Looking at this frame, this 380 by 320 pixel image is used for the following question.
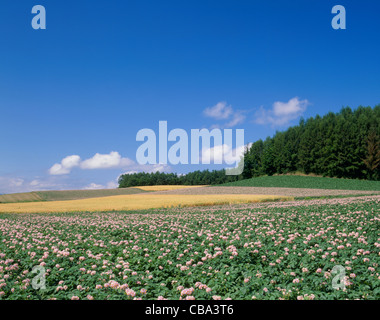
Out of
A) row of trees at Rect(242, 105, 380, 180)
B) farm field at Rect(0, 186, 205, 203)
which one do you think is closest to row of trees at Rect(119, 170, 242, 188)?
row of trees at Rect(242, 105, 380, 180)

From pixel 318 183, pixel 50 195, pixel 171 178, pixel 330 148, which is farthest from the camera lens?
pixel 171 178

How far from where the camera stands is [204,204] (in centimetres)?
3478

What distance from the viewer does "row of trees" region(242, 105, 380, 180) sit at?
76.6m

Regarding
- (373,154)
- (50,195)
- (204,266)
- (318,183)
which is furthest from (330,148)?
(204,266)

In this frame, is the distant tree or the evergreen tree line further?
the evergreen tree line

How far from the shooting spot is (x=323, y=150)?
81.5 meters

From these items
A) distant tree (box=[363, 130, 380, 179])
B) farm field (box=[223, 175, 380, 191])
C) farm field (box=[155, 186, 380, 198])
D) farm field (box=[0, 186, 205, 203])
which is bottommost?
farm field (box=[0, 186, 205, 203])

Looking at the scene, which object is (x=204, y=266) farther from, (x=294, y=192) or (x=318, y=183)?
(x=318, y=183)

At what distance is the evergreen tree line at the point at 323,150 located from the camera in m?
76.8

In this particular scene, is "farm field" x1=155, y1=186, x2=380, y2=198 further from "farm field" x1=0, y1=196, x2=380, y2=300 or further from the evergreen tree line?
"farm field" x1=0, y1=196, x2=380, y2=300

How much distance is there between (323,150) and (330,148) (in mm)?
2092

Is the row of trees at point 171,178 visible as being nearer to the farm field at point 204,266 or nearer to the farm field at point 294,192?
the farm field at point 294,192
